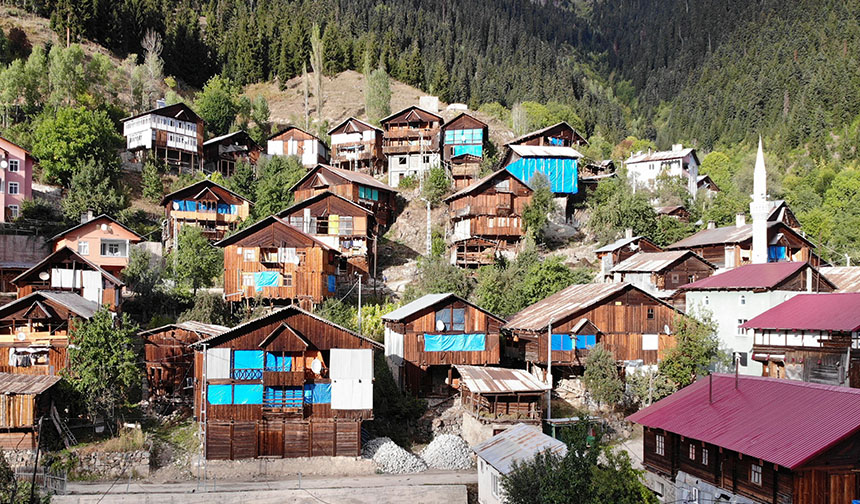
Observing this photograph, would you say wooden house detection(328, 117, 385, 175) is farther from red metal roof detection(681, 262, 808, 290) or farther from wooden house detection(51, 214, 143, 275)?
red metal roof detection(681, 262, 808, 290)

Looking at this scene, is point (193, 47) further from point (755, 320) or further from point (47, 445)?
point (755, 320)

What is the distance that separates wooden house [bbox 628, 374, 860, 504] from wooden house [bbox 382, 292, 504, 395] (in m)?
12.0

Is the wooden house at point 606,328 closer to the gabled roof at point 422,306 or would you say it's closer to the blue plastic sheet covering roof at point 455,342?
the gabled roof at point 422,306

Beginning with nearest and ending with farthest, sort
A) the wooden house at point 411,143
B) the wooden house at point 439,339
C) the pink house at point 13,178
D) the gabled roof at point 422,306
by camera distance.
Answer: the gabled roof at point 422,306 → the wooden house at point 439,339 → the pink house at point 13,178 → the wooden house at point 411,143

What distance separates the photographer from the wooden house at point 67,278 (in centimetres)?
4034

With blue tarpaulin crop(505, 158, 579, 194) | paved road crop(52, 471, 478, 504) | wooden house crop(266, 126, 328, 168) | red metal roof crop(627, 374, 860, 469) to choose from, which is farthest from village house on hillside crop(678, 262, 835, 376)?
wooden house crop(266, 126, 328, 168)

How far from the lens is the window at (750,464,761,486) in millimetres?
21266

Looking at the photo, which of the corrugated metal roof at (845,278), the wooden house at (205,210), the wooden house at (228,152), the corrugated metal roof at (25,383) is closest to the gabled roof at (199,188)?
the wooden house at (205,210)

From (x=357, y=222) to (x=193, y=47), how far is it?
197ft

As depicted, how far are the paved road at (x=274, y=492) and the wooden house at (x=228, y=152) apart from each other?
43389 mm

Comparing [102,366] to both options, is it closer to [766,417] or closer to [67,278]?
[67,278]

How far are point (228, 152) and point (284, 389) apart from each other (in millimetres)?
43808

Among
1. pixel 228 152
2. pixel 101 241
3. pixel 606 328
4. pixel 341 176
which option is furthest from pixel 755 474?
pixel 228 152

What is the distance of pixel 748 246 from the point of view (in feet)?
159
